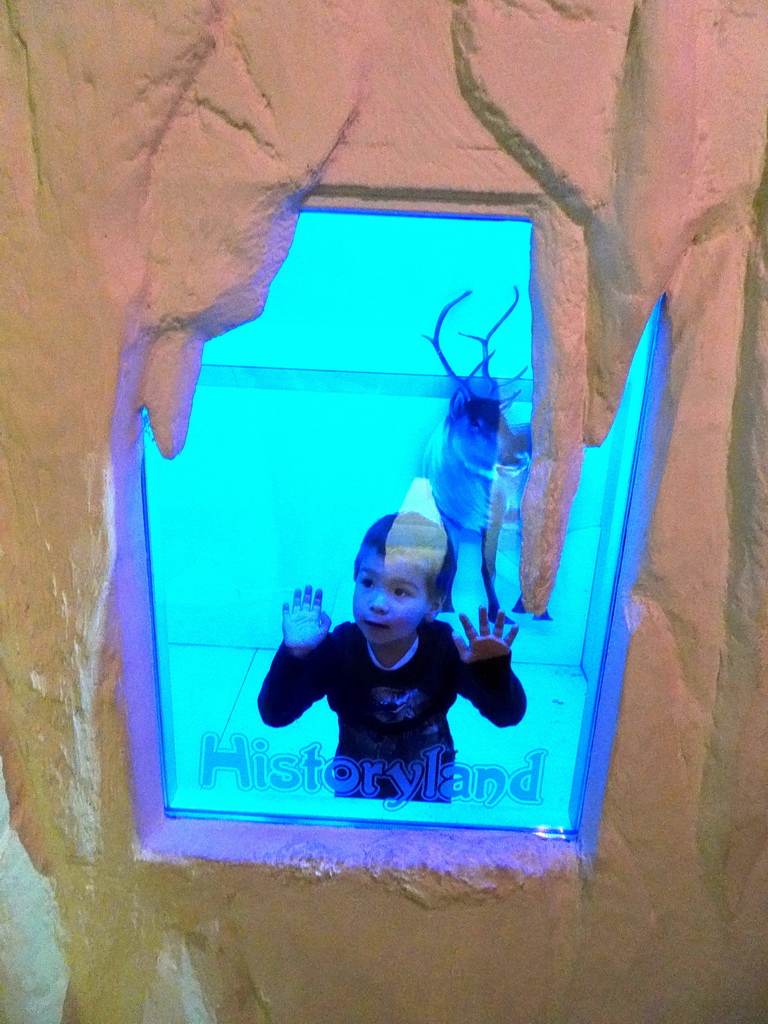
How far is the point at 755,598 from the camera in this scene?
2.88 feet

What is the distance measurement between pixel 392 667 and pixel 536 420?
1.44ft

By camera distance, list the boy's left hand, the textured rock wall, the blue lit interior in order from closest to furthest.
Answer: the textured rock wall, the blue lit interior, the boy's left hand

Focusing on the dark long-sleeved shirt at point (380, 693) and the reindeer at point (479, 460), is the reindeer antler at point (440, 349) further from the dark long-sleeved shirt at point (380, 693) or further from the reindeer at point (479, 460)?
the dark long-sleeved shirt at point (380, 693)

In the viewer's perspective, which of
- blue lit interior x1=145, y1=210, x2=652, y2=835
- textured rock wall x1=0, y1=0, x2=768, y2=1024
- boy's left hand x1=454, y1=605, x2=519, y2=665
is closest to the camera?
textured rock wall x1=0, y1=0, x2=768, y2=1024

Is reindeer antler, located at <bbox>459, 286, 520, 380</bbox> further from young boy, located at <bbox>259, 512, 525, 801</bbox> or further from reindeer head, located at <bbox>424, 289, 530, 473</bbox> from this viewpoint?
young boy, located at <bbox>259, 512, 525, 801</bbox>

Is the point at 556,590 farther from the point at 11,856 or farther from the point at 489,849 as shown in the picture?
the point at 11,856

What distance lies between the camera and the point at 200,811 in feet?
3.59

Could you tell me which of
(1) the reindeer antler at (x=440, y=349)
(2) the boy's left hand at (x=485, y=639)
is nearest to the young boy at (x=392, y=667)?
(2) the boy's left hand at (x=485, y=639)

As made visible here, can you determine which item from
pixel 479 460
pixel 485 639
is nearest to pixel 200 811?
pixel 485 639

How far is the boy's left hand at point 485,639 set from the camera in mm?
1047

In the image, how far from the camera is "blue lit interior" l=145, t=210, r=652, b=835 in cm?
93

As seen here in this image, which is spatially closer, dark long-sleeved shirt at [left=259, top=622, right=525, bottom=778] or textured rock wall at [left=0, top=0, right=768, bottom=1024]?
textured rock wall at [left=0, top=0, right=768, bottom=1024]

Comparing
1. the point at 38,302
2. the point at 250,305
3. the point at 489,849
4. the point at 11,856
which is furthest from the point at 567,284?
the point at 11,856

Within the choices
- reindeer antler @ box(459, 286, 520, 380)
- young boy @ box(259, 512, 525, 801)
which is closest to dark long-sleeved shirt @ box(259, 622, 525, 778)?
young boy @ box(259, 512, 525, 801)
